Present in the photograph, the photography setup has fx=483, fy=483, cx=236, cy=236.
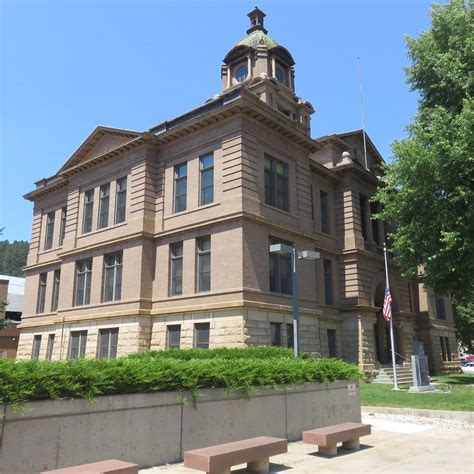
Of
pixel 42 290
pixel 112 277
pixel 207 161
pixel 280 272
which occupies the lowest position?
pixel 280 272

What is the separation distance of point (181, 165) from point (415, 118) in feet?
45.2

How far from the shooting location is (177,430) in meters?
9.44

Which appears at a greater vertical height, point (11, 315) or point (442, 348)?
point (11, 315)

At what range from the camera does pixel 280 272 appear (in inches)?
995

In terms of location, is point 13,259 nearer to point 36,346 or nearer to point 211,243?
point 36,346

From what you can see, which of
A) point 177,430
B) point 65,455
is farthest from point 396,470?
point 65,455

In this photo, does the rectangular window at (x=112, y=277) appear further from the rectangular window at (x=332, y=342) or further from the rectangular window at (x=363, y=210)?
the rectangular window at (x=363, y=210)

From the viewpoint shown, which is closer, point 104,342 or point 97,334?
point 104,342

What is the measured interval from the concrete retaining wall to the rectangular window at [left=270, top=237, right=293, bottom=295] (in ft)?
40.0

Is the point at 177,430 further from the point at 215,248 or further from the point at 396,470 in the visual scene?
the point at 215,248

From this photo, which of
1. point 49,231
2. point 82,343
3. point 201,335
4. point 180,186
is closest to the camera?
point 201,335

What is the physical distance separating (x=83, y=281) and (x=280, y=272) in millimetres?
12887

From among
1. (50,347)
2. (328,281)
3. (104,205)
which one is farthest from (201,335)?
(50,347)

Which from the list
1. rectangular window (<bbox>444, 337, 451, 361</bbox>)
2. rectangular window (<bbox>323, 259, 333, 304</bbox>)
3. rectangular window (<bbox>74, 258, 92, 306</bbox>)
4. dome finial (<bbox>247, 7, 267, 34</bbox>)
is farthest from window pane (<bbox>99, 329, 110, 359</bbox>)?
dome finial (<bbox>247, 7, 267, 34</bbox>)
